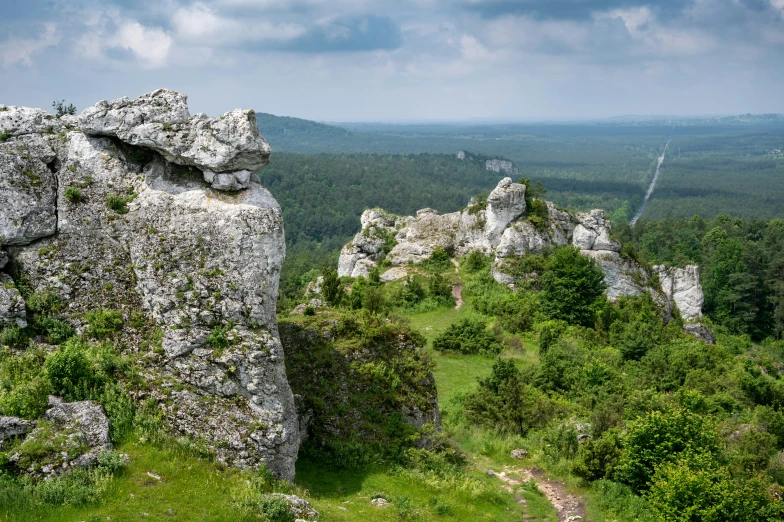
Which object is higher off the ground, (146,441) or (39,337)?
(39,337)

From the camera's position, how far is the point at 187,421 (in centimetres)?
1230

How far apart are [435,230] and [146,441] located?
1353 inches

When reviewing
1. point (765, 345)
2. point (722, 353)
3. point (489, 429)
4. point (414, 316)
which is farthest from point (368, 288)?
point (765, 345)

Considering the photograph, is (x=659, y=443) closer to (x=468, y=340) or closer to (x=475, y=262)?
(x=468, y=340)

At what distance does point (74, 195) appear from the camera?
568 inches

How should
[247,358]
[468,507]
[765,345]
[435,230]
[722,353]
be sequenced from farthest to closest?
[765,345] → [435,230] → [722,353] → [468,507] → [247,358]

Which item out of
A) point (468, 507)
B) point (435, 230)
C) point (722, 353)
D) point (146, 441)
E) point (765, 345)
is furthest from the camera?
point (765, 345)

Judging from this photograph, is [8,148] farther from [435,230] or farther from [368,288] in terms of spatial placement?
[435,230]

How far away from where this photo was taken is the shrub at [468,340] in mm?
28828

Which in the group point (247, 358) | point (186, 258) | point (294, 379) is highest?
point (186, 258)

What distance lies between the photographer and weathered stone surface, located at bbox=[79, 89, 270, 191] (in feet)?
46.7

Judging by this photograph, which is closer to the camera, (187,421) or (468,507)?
(187,421)

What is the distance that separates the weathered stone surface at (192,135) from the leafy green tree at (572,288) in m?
22.5

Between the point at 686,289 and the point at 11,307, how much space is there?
48215mm
